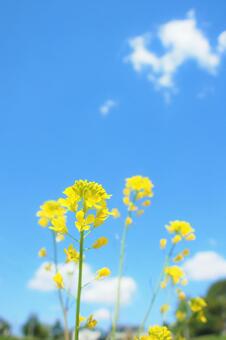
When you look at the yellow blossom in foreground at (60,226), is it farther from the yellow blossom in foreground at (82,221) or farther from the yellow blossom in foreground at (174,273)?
the yellow blossom in foreground at (174,273)

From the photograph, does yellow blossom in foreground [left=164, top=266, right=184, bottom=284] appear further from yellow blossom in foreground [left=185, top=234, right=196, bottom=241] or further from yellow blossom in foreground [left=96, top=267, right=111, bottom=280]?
yellow blossom in foreground [left=96, top=267, right=111, bottom=280]

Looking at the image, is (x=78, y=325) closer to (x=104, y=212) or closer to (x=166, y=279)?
(x=104, y=212)

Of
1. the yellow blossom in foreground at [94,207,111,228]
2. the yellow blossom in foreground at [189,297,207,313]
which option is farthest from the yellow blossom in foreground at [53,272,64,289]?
the yellow blossom in foreground at [189,297,207,313]

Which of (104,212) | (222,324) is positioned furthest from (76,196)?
(222,324)

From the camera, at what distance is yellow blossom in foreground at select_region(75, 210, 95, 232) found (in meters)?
2.01

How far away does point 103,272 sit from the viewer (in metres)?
2.14

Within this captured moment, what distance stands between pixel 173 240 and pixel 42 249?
124 cm

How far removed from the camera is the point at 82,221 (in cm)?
204

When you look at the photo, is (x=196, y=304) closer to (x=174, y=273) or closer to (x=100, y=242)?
(x=174, y=273)

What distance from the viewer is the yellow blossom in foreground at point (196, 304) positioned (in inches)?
168

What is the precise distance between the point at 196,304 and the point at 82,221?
2.70 meters

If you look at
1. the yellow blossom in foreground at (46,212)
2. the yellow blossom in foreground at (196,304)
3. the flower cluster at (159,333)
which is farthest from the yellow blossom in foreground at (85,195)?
the yellow blossom in foreground at (196,304)

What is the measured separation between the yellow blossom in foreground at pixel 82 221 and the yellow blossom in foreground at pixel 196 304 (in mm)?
2598

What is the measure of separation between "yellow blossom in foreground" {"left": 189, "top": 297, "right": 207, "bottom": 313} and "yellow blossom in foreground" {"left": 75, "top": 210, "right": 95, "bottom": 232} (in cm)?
260
